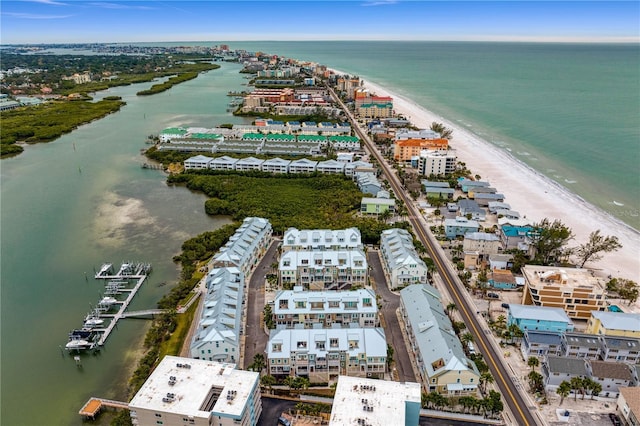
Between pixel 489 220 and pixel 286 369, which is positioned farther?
pixel 489 220

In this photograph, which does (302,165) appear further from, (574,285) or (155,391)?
(155,391)

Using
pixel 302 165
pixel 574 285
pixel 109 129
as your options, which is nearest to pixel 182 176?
pixel 302 165

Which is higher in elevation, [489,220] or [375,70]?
[375,70]

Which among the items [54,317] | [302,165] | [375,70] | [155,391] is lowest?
[54,317]

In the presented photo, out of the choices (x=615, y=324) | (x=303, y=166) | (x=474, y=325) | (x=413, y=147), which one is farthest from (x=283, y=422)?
(x=413, y=147)

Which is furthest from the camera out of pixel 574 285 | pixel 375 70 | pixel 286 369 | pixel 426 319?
pixel 375 70

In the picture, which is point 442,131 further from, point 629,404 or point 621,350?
point 629,404

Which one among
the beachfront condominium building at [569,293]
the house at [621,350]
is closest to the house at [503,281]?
the beachfront condominium building at [569,293]
